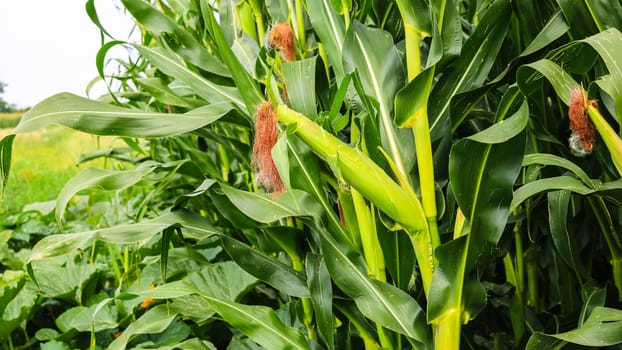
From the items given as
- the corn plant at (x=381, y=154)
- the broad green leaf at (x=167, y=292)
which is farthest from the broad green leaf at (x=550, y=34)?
the broad green leaf at (x=167, y=292)

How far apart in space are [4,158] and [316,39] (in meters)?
0.50

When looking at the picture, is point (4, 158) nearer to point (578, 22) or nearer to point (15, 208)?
point (578, 22)

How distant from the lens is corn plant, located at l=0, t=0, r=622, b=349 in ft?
2.03

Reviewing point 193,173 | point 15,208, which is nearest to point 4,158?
point 193,173

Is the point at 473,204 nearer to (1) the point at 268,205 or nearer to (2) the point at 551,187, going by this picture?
(2) the point at 551,187

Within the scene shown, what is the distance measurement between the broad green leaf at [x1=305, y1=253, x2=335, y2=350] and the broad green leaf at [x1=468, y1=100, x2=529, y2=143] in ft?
0.96

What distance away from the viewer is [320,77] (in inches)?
32.4

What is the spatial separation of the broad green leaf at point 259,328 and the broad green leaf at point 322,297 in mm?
46

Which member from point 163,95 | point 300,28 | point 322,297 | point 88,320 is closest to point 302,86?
point 300,28

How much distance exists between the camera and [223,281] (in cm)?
106

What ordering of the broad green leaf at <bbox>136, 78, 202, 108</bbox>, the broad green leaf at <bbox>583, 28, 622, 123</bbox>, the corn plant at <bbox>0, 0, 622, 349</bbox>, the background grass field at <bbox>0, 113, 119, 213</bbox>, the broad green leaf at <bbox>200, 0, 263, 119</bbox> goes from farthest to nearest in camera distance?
the background grass field at <bbox>0, 113, 119, 213</bbox>
the broad green leaf at <bbox>136, 78, 202, 108</bbox>
the broad green leaf at <bbox>200, 0, 263, 119</bbox>
the corn plant at <bbox>0, 0, 622, 349</bbox>
the broad green leaf at <bbox>583, 28, 622, 123</bbox>

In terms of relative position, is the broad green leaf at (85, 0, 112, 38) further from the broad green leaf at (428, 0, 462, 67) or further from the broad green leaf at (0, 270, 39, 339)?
the broad green leaf at (0, 270, 39, 339)

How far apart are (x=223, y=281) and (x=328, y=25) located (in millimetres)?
553

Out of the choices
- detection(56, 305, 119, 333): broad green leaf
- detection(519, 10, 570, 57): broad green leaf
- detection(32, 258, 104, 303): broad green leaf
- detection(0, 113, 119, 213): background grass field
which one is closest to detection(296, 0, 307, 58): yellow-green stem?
detection(519, 10, 570, 57): broad green leaf
